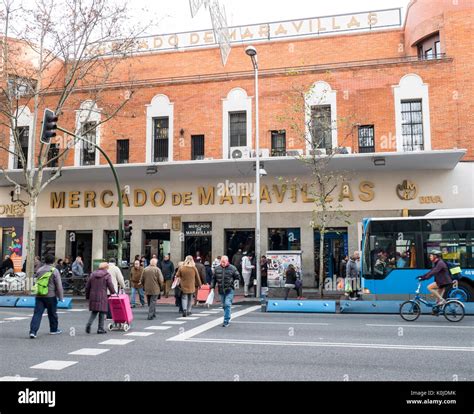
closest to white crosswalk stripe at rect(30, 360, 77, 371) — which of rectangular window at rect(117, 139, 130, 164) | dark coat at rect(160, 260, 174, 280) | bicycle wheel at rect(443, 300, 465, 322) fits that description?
bicycle wheel at rect(443, 300, 465, 322)

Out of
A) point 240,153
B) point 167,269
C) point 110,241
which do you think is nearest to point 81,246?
point 110,241

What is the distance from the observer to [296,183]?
23.1 meters

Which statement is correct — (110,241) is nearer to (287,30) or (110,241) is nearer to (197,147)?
(197,147)

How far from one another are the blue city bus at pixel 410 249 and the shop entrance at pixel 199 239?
10229mm

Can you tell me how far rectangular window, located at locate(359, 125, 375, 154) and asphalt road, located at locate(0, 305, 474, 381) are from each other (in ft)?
36.4

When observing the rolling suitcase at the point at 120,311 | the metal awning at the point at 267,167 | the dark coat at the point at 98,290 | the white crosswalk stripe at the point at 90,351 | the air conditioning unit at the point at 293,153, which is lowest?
the white crosswalk stripe at the point at 90,351

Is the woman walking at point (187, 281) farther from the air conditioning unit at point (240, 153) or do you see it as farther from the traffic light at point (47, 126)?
the air conditioning unit at point (240, 153)

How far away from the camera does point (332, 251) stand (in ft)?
75.2

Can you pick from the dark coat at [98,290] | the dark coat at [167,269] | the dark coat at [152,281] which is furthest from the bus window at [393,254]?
the dark coat at [98,290]

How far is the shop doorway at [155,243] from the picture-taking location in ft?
81.8

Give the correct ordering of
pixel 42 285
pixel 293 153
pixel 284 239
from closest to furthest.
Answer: pixel 42 285
pixel 293 153
pixel 284 239

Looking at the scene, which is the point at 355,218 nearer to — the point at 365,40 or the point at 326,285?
the point at 326,285

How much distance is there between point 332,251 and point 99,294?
14812mm

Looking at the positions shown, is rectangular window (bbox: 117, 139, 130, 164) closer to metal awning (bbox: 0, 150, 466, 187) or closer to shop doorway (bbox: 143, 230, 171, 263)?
metal awning (bbox: 0, 150, 466, 187)
